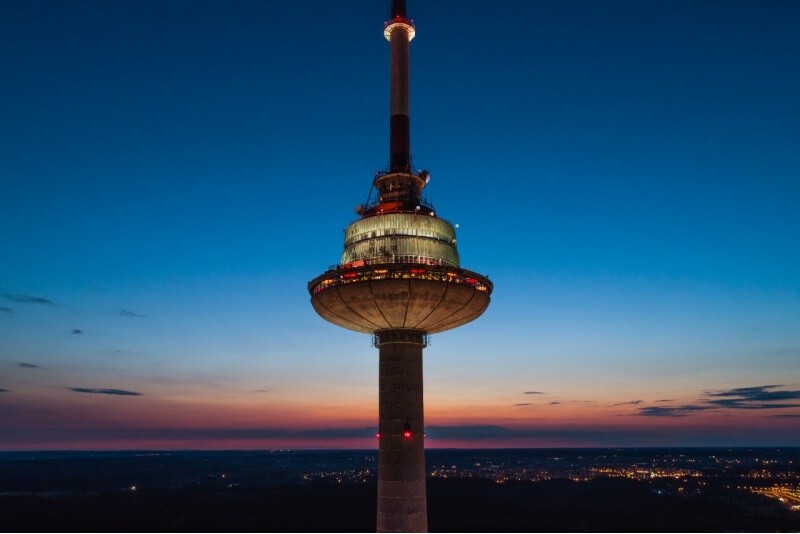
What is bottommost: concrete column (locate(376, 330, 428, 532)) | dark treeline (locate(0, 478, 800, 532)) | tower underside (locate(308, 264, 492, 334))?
dark treeline (locate(0, 478, 800, 532))

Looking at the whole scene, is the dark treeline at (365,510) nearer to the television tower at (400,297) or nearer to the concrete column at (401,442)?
the concrete column at (401,442)

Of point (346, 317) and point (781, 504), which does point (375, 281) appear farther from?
point (781, 504)

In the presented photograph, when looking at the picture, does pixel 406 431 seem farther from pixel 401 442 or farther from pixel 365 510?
pixel 365 510

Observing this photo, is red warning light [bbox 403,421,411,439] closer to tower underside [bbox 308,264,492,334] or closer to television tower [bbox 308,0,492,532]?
television tower [bbox 308,0,492,532]

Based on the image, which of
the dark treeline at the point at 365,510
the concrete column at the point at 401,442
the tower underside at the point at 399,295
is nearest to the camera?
the concrete column at the point at 401,442

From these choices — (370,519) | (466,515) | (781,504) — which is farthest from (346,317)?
(781,504)

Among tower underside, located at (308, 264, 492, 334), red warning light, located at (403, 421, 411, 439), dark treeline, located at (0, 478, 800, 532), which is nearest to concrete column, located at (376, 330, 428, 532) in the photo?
red warning light, located at (403, 421, 411, 439)

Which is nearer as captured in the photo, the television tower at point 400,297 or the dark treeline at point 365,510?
the television tower at point 400,297

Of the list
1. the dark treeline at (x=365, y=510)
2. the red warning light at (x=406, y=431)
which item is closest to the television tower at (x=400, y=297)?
the red warning light at (x=406, y=431)
